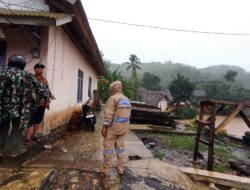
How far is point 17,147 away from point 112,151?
1.90 meters

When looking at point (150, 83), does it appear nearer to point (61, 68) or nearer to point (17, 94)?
point (61, 68)

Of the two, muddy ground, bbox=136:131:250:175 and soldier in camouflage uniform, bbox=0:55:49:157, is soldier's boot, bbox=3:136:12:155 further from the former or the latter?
muddy ground, bbox=136:131:250:175

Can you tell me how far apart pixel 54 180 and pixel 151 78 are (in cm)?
5419

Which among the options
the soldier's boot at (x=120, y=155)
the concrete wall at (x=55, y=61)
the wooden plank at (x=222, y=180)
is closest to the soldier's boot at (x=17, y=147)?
the concrete wall at (x=55, y=61)

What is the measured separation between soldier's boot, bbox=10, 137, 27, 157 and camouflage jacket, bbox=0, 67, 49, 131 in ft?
1.68

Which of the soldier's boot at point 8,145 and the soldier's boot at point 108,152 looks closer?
the soldier's boot at point 108,152

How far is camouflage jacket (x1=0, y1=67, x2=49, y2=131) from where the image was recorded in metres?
4.46

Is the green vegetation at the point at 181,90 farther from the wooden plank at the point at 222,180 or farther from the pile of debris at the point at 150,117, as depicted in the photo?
the wooden plank at the point at 222,180

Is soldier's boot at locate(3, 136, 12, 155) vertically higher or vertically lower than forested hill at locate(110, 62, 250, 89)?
lower

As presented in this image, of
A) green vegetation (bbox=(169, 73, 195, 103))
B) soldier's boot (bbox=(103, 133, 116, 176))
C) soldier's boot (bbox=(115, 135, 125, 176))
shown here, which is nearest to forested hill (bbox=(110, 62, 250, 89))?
green vegetation (bbox=(169, 73, 195, 103))

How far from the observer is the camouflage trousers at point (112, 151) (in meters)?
4.49

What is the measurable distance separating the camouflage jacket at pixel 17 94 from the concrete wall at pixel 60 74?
1715 mm

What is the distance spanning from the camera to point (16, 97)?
14.8 feet

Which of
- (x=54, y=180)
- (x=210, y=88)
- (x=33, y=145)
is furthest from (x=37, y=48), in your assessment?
(x=210, y=88)
